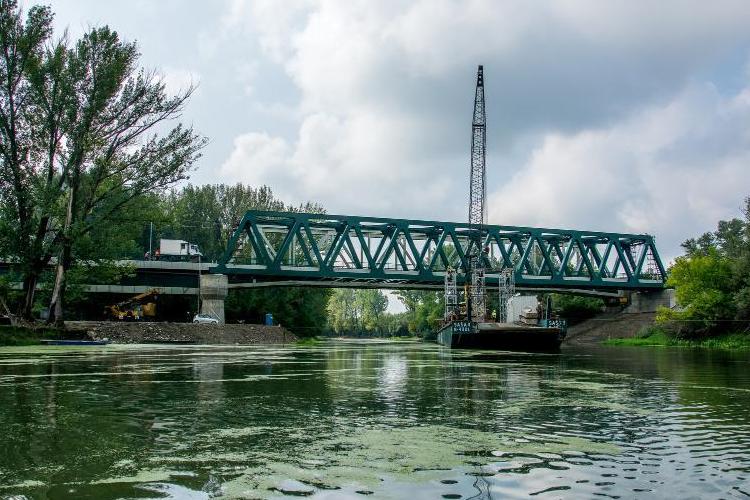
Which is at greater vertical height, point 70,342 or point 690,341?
point 690,341

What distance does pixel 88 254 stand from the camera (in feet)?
156

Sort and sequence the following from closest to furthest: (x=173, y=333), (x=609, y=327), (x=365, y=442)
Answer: (x=365, y=442)
(x=173, y=333)
(x=609, y=327)

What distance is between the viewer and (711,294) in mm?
77688

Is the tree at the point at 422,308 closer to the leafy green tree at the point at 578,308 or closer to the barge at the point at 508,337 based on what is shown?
the leafy green tree at the point at 578,308

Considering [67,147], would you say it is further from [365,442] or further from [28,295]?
[365,442]

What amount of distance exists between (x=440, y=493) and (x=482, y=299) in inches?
2919

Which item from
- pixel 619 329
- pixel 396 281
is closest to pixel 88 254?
pixel 396 281

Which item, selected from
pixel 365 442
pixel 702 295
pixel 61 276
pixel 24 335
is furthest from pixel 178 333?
pixel 702 295

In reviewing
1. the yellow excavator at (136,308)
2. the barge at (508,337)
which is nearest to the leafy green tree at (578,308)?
the barge at (508,337)

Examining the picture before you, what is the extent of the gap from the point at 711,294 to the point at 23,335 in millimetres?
→ 71977

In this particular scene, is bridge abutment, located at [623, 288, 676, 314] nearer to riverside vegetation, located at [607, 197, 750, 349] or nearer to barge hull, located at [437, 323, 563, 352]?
riverside vegetation, located at [607, 197, 750, 349]

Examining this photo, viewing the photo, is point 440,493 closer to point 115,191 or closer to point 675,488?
point 675,488

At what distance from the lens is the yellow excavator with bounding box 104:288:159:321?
7881 centimetres

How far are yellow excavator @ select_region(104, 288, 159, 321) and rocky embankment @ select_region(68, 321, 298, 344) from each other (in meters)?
17.0
